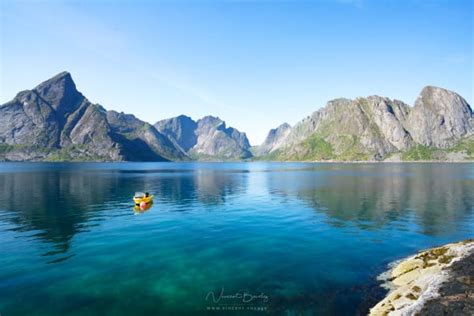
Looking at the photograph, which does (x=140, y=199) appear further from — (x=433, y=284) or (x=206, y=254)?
(x=433, y=284)

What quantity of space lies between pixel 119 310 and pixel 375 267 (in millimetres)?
26040

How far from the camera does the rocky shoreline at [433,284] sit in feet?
63.9

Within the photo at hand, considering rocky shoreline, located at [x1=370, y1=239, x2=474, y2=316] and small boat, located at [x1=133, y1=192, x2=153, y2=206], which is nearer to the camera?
rocky shoreline, located at [x1=370, y1=239, x2=474, y2=316]

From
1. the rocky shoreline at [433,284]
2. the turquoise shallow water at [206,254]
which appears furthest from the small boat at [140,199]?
the rocky shoreline at [433,284]

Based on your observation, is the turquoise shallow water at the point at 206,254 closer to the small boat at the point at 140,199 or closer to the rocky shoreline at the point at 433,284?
the rocky shoreline at the point at 433,284

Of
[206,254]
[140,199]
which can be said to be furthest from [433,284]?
[140,199]

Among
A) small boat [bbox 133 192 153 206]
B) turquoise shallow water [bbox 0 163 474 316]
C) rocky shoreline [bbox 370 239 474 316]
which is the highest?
small boat [bbox 133 192 153 206]

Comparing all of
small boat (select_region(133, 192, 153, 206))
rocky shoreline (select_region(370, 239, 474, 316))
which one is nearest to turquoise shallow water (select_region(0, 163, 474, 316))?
rocky shoreline (select_region(370, 239, 474, 316))

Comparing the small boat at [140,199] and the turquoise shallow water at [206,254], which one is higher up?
the small boat at [140,199]

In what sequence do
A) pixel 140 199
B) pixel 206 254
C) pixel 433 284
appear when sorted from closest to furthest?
pixel 433 284, pixel 206 254, pixel 140 199

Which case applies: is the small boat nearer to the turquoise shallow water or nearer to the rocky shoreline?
the turquoise shallow water

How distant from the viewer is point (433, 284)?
890 inches

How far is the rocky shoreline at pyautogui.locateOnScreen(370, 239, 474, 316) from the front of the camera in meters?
19.5

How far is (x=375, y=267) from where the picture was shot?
102 feet
